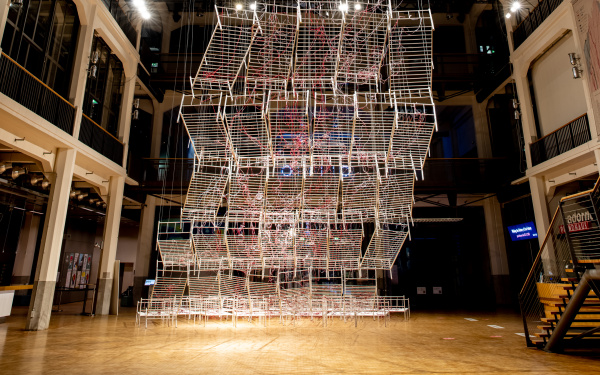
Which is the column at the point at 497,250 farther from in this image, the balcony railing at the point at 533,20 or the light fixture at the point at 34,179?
the light fixture at the point at 34,179

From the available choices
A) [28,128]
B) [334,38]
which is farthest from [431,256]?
[28,128]

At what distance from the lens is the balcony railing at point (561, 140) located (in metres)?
10.2

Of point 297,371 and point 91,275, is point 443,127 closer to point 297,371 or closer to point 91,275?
point 297,371

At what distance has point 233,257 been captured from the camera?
27.2 feet

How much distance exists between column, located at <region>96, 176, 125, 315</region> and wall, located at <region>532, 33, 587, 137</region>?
14.6m

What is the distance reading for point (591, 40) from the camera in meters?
9.18

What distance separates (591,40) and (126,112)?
14.1 m

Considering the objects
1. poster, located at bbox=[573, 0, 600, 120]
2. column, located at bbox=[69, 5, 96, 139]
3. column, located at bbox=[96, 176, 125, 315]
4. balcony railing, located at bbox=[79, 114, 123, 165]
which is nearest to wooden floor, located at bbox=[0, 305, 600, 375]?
column, located at bbox=[96, 176, 125, 315]

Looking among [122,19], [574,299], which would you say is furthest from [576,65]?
[122,19]

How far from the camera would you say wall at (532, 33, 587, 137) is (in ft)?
36.8

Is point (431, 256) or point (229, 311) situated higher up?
point (431, 256)

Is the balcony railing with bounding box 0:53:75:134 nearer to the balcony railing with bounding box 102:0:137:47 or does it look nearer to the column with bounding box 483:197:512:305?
the balcony railing with bounding box 102:0:137:47

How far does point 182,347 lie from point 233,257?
2.51 meters

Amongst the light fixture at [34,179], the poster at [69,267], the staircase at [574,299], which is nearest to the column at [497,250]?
the staircase at [574,299]
